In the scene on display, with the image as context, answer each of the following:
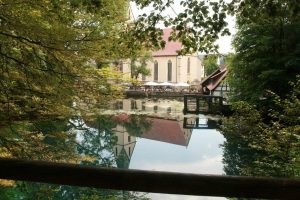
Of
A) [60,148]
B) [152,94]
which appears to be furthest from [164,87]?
[60,148]

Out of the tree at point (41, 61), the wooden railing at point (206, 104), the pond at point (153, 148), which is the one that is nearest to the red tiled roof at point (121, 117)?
the pond at point (153, 148)

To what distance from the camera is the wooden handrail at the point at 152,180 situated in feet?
4.70

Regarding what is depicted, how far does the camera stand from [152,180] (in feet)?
4.85

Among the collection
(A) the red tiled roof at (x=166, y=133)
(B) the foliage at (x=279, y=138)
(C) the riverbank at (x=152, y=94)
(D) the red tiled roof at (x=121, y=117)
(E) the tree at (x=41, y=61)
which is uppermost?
(E) the tree at (x=41, y=61)

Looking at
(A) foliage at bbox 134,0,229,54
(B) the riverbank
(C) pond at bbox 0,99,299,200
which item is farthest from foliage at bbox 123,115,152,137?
(B) the riverbank

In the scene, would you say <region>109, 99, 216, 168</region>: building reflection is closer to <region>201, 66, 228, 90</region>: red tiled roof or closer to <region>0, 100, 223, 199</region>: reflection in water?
<region>0, 100, 223, 199</region>: reflection in water

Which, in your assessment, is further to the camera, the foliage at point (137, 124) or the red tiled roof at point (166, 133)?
the foliage at point (137, 124)

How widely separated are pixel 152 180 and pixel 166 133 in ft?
77.9

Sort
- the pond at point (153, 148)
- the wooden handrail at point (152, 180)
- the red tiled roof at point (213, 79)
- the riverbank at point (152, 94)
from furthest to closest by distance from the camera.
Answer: the riverbank at point (152, 94)
the red tiled roof at point (213, 79)
the pond at point (153, 148)
the wooden handrail at point (152, 180)

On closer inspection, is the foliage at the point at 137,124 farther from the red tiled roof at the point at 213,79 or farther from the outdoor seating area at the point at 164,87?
the outdoor seating area at the point at 164,87

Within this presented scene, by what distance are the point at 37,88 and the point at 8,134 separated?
2.42ft

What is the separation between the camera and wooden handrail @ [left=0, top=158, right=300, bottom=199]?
1432 mm

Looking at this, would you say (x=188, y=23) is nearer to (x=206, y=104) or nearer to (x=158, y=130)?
(x=158, y=130)

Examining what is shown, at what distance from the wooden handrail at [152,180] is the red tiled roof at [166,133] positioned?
2112 centimetres
